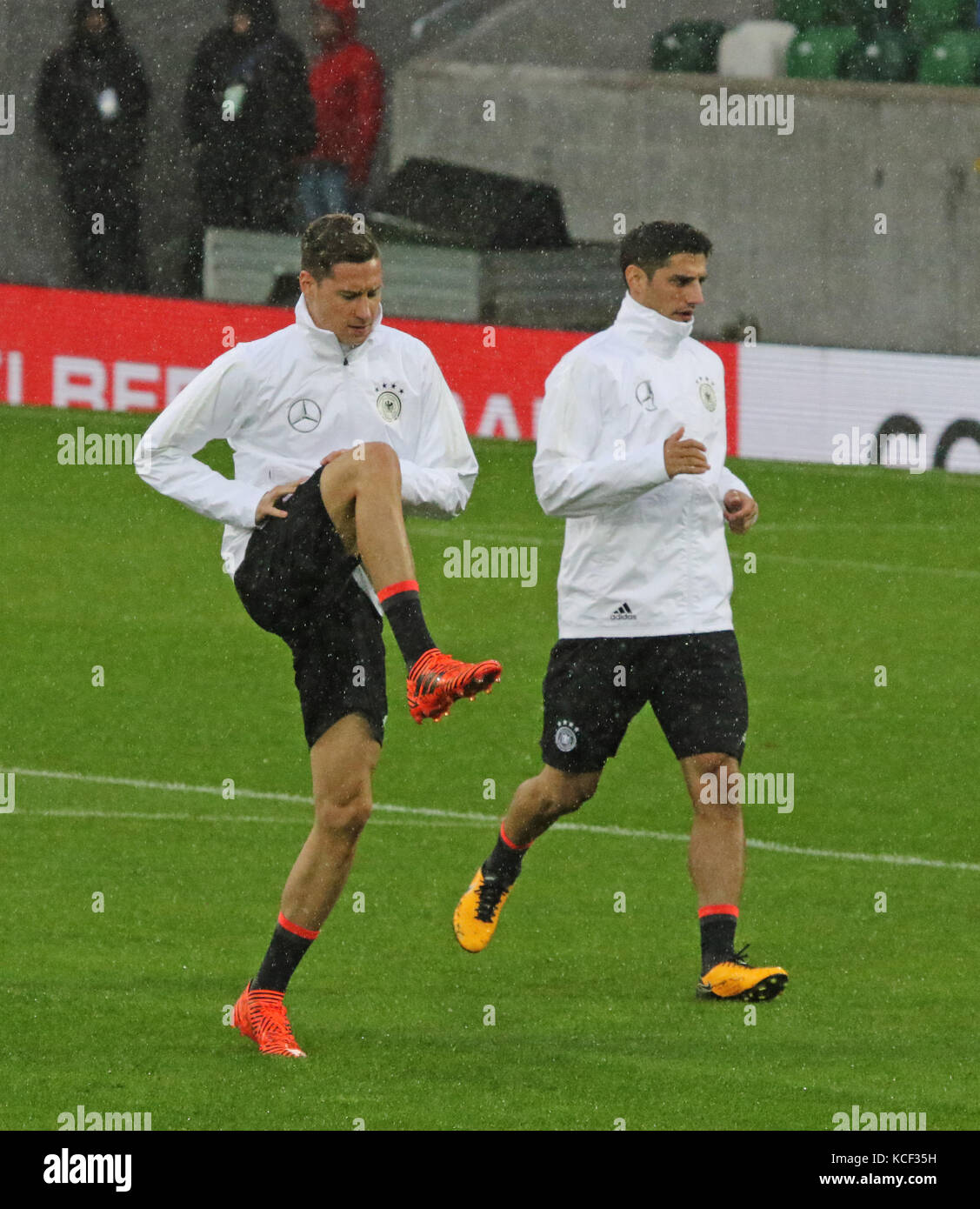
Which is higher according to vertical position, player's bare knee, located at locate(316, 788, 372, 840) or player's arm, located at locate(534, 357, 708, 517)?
player's arm, located at locate(534, 357, 708, 517)

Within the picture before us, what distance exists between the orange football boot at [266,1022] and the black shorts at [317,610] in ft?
2.40

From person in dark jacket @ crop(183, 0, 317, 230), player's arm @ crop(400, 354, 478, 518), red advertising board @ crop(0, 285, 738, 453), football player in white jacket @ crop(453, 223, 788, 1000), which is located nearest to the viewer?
player's arm @ crop(400, 354, 478, 518)

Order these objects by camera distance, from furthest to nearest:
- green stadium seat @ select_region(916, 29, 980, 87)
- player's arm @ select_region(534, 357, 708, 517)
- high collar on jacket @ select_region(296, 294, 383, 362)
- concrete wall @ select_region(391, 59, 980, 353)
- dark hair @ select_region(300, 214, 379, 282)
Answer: green stadium seat @ select_region(916, 29, 980, 87), concrete wall @ select_region(391, 59, 980, 353), player's arm @ select_region(534, 357, 708, 517), high collar on jacket @ select_region(296, 294, 383, 362), dark hair @ select_region(300, 214, 379, 282)

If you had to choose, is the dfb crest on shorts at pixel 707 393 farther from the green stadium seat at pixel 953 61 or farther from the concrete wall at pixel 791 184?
the green stadium seat at pixel 953 61

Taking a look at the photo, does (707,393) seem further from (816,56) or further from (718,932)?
(816,56)

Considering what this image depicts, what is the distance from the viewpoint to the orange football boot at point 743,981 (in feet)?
24.7

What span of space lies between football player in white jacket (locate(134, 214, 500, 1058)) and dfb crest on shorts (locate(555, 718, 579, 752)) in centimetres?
92

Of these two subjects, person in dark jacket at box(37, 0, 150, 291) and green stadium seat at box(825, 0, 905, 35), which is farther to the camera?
green stadium seat at box(825, 0, 905, 35)

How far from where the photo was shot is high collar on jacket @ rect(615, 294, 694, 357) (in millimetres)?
8078

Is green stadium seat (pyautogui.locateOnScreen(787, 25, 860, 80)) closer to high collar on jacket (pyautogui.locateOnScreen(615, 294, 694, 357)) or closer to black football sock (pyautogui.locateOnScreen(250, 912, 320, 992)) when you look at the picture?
high collar on jacket (pyautogui.locateOnScreen(615, 294, 694, 357))

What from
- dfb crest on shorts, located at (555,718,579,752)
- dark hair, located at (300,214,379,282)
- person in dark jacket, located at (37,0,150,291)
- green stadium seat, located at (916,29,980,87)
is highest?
green stadium seat, located at (916,29,980,87)

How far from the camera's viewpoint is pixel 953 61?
21.8 m

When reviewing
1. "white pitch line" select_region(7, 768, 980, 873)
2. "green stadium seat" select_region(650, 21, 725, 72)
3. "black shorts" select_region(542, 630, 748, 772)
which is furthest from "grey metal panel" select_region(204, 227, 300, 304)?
"black shorts" select_region(542, 630, 748, 772)

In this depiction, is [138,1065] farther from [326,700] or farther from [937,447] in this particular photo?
[937,447]
